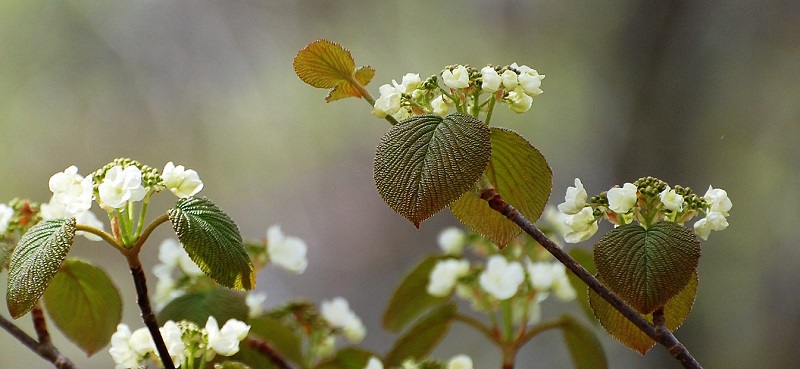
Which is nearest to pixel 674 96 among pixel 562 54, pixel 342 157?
pixel 562 54

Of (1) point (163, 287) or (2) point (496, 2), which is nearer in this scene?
(1) point (163, 287)

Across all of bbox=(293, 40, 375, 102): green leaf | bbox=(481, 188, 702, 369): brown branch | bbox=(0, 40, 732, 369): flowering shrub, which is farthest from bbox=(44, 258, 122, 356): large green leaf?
bbox=(481, 188, 702, 369): brown branch

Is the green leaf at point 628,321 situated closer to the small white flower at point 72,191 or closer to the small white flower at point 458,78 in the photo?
the small white flower at point 458,78

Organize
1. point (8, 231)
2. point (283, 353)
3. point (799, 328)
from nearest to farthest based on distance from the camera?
point (8, 231) → point (283, 353) → point (799, 328)

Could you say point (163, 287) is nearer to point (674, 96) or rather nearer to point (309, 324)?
point (309, 324)

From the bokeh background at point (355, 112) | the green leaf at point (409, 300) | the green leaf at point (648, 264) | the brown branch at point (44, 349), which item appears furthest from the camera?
the bokeh background at point (355, 112)

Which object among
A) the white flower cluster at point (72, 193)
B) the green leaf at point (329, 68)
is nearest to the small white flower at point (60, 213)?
the white flower cluster at point (72, 193)
